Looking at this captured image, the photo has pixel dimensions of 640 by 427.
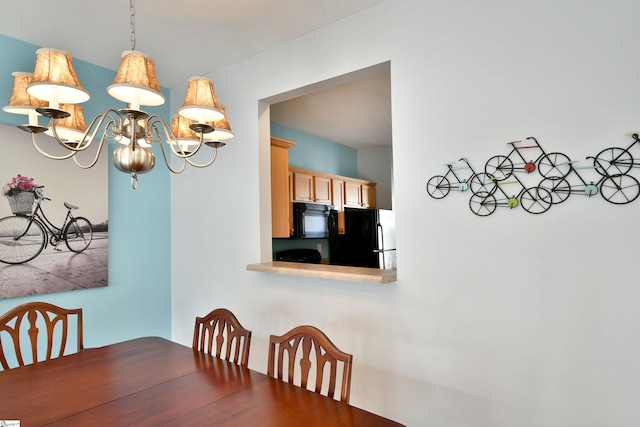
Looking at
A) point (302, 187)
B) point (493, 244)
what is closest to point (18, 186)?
point (302, 187)

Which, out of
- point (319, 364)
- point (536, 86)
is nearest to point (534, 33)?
point (536, 86)

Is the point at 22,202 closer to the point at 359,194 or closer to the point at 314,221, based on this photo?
the point at 314,221

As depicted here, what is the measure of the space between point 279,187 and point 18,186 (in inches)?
76.4

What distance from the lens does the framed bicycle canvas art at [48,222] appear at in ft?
7.55

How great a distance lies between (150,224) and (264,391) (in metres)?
2.28

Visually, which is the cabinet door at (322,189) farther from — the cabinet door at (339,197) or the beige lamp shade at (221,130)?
the beige lamp shade at (221,130)

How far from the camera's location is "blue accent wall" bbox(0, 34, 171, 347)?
2.42 m

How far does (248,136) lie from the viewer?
8.98 ft

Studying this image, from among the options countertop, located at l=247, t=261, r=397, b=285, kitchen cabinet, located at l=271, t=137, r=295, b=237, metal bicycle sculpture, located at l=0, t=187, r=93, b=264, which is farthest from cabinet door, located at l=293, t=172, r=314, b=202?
metal bicycle sculpture, located at l=0, t=187, r=93, b=264

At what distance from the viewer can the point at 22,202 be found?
2.35 meters

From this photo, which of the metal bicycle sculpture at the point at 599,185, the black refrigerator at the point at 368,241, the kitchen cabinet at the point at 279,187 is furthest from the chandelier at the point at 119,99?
the black refrigerator at the point at 368,241

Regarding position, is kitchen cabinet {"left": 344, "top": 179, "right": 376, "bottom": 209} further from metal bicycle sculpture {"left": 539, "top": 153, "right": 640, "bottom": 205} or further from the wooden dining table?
the wooden dining table

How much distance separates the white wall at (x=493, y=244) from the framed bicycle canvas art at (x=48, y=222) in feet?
5.33

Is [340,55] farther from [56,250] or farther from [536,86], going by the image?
[56,250]
